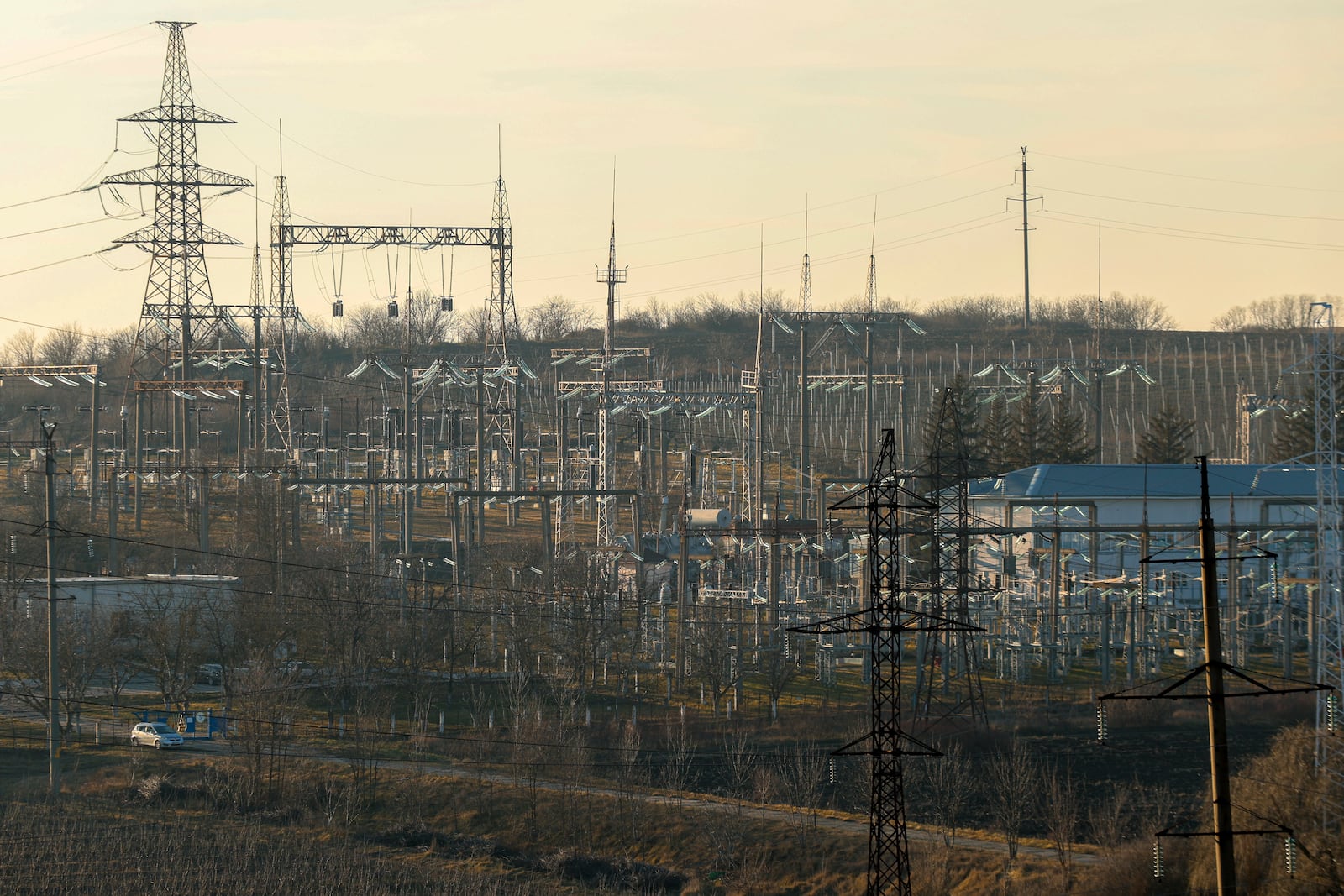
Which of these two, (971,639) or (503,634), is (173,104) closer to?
(503,634)

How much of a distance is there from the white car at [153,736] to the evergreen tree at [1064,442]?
3110cm

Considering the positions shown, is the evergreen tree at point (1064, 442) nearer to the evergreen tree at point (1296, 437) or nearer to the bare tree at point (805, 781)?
the evergreen tree at point (1296, 437)

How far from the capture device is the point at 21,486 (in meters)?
45.1

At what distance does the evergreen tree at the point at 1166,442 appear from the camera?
48.4m

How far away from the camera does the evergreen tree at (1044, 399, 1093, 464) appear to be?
159 ft

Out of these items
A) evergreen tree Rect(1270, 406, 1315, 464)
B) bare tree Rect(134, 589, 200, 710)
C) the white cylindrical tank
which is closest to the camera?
bare tree Rect(134, 589, 200, 710)

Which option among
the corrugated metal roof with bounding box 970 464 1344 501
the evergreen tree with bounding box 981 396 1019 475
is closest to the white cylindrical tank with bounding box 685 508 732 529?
the corrugated metal roof with bounding box 970 464 1344 501

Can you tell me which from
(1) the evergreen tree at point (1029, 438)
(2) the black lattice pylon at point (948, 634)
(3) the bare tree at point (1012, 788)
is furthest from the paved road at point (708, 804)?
(1) the evergreen tree at point (1029, 438)

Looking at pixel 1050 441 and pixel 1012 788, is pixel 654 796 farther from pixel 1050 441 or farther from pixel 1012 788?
pixel 1050 441

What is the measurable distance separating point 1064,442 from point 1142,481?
8636 mm

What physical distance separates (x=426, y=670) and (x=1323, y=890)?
62.9ft

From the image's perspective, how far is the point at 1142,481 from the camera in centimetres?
4016

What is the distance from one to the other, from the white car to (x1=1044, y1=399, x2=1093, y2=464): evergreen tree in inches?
1224

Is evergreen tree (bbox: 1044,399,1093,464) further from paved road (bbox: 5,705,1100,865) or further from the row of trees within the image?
paved road (bbox: 5,705,1100,865)
